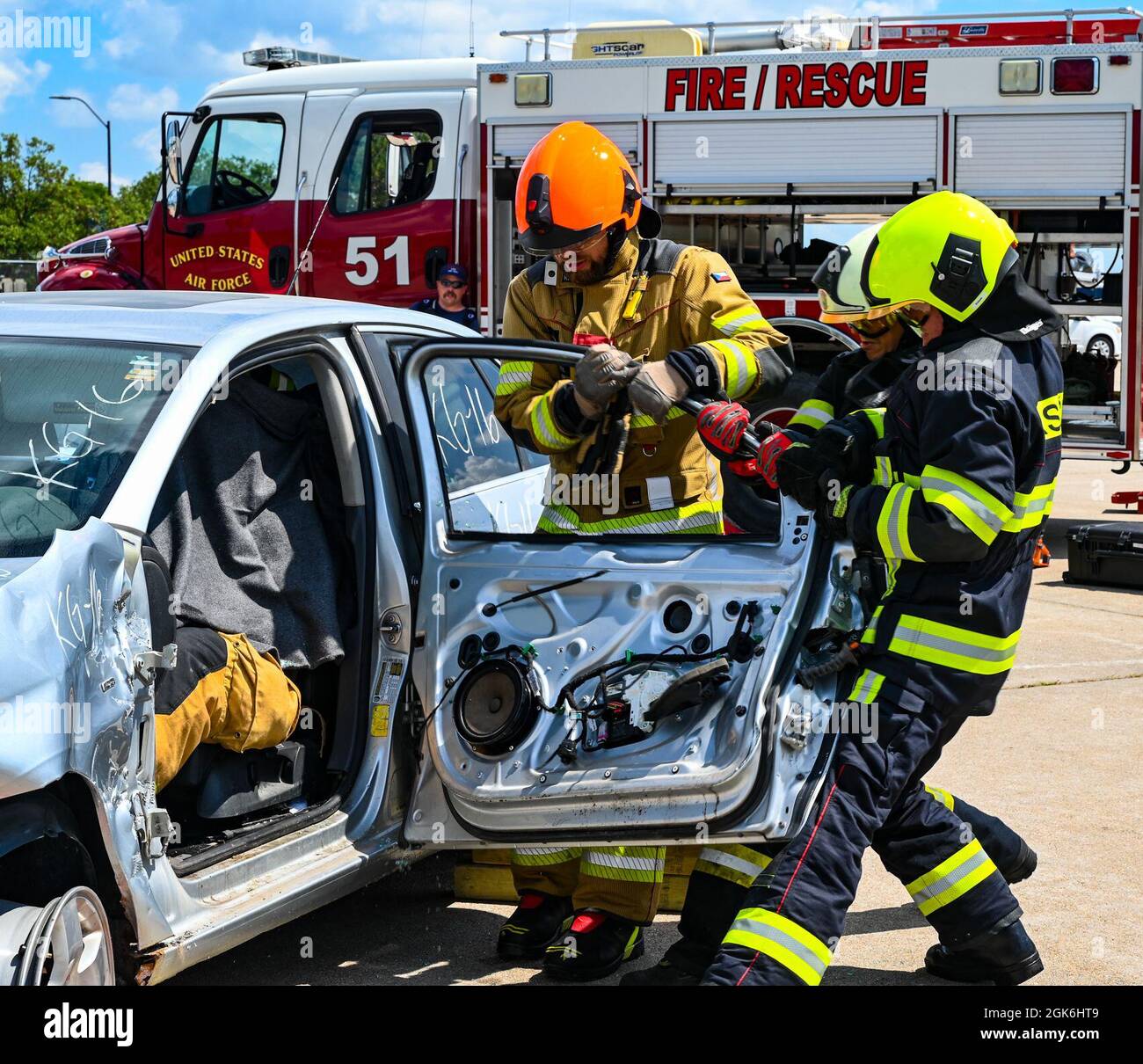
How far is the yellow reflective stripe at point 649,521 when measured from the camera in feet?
13.6

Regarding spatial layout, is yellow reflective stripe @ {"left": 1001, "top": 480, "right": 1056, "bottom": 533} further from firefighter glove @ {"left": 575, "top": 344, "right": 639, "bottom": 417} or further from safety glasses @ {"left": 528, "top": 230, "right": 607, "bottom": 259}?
safety glasses @ {"left": 528, "top": 230, "right": 607, "bottom": 259}

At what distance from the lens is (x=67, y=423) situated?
3.18 m

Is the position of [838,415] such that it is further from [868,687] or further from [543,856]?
[543,856]

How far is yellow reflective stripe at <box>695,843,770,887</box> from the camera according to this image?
3.55 meters

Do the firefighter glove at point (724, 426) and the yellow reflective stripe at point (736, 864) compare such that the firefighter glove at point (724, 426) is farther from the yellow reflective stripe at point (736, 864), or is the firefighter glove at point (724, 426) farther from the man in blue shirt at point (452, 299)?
the man in blue shirt at point (452, 299)

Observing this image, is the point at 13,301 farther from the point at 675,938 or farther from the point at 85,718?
the point at 675,938

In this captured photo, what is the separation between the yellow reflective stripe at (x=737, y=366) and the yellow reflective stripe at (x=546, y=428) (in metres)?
0.42

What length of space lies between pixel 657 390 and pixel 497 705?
2.76 feet

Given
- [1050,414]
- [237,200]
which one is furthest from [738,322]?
[237,200]

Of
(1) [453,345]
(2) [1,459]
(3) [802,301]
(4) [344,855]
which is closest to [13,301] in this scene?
(2) [1,459]

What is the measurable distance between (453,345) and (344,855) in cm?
123

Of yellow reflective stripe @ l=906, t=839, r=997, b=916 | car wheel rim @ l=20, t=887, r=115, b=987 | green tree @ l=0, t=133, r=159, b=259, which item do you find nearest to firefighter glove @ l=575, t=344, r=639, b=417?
yellow reflective stripe @ l=906, t=839, r=997, b=916

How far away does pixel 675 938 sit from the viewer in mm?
4023

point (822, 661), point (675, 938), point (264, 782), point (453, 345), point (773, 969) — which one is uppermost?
point (453, 345)
